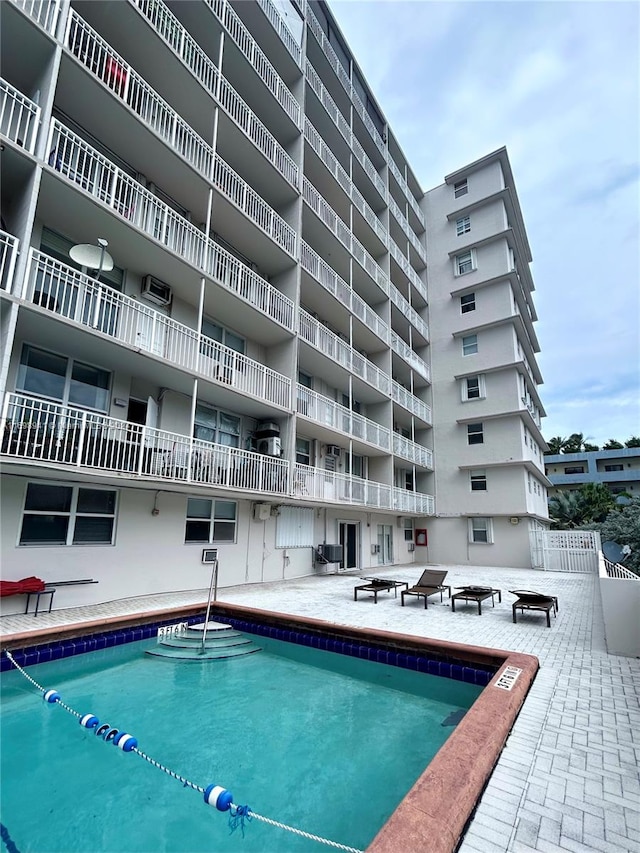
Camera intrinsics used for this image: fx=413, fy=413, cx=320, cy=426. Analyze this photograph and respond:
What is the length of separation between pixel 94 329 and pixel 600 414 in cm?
10905

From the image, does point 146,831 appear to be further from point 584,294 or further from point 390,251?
point 584,294

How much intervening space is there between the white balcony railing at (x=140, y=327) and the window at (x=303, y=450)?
2832 millimetres

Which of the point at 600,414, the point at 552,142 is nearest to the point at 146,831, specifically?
the point at 552,142

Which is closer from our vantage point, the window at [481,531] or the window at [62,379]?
the window at [62,379]

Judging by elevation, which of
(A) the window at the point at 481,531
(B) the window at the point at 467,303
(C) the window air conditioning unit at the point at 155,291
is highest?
(B) the window at the point at 467,303

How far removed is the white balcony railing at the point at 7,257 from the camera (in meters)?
6.34

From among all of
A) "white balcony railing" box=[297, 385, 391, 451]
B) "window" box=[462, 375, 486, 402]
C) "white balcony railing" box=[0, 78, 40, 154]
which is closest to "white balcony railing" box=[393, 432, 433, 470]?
"white balcony railing" box=[297, 385, 391, 451]

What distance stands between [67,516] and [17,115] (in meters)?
7.39

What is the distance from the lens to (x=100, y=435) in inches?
311

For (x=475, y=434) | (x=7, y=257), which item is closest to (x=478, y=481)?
(x=475, y=434)

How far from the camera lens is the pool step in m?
6.79

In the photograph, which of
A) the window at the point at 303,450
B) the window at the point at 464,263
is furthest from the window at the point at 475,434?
the window at the point at 303,450

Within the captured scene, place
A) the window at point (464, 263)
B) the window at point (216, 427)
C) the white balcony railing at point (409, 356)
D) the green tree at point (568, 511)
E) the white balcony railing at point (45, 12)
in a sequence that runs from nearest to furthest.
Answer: the white balcony railing at point (45, 12) < the window at point (216, 427) < the white balcony railing at point (409, 356) < the window at point (464, 263) < the green tree at point (568, 511)

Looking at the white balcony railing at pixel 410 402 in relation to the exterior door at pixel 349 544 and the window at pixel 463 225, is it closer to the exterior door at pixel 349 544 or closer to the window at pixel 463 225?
the exterior door at pixel 349 544
